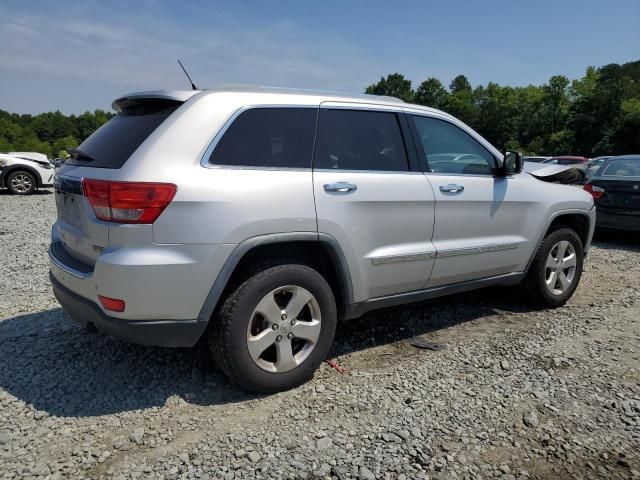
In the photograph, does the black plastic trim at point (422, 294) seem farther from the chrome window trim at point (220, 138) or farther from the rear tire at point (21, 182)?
the rear tire at point (21, 182)

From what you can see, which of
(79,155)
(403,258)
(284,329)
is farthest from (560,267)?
(79,155)

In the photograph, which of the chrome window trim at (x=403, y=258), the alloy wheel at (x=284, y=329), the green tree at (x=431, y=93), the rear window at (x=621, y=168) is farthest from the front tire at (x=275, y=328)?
the green tree at (x=431, y=93)

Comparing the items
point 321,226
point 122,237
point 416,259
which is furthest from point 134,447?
point 416,259

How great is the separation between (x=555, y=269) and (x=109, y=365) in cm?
391

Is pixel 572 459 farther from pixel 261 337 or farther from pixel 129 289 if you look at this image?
pixel 129 289

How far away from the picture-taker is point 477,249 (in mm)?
3867

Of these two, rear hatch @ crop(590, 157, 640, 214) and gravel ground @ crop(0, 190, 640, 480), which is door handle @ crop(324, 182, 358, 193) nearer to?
gravel ground @ crop(0, 190, 640, 480)

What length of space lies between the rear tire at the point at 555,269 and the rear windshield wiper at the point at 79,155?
3.71m

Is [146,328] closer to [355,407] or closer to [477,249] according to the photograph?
[355,407]

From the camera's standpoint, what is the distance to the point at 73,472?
2311mm

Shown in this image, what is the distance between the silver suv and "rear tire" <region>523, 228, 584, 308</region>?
0.91 metres

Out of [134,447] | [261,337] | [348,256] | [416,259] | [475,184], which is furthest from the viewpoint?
[475,184]

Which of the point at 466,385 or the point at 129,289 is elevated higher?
the point at 129,289

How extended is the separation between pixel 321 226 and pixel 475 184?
1.52m
